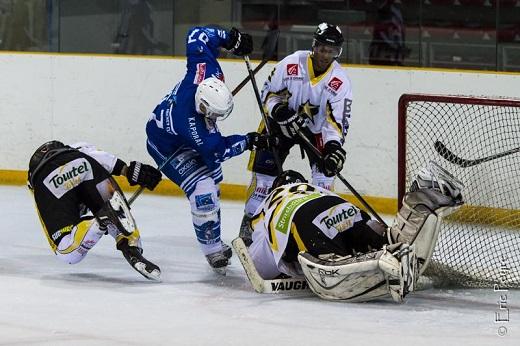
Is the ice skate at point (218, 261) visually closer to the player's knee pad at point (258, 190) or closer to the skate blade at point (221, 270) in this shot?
the skate blade at point (221, 270)

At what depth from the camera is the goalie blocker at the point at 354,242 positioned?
4.62 metres

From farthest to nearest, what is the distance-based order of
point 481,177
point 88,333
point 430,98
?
point 481,177, point 430,98, point 88,333

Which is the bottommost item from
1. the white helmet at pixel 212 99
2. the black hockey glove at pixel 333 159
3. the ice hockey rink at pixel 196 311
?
the ice hockey rink at pixel 196 311

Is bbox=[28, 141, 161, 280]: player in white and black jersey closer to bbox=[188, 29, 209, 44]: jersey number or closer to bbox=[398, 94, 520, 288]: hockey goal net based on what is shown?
bbox=[188, 29, 209, 44]: jersey number

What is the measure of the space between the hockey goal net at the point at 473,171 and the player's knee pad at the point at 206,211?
790 mm

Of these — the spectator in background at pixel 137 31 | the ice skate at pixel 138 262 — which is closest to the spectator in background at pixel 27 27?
the spectator in background at pixel 137 31

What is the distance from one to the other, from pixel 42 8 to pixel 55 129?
0.82m

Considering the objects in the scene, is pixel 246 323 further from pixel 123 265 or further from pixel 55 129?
pixel 55 129

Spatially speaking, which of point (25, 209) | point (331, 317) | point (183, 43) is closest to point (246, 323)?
point (331, 317)

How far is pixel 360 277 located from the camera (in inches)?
184

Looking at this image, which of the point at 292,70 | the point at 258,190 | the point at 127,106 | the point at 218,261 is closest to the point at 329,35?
the point at 292,70

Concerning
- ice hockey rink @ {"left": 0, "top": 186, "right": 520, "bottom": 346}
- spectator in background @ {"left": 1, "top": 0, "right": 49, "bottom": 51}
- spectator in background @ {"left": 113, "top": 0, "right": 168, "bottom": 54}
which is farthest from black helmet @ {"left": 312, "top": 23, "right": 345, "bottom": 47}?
spectator in background @ {"left": 1, "top": 0, "right": 49, "bottom": 51}

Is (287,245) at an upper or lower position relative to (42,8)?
lower

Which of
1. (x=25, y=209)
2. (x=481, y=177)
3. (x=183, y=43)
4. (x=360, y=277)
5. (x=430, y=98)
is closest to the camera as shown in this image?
(x=360, y=277)
